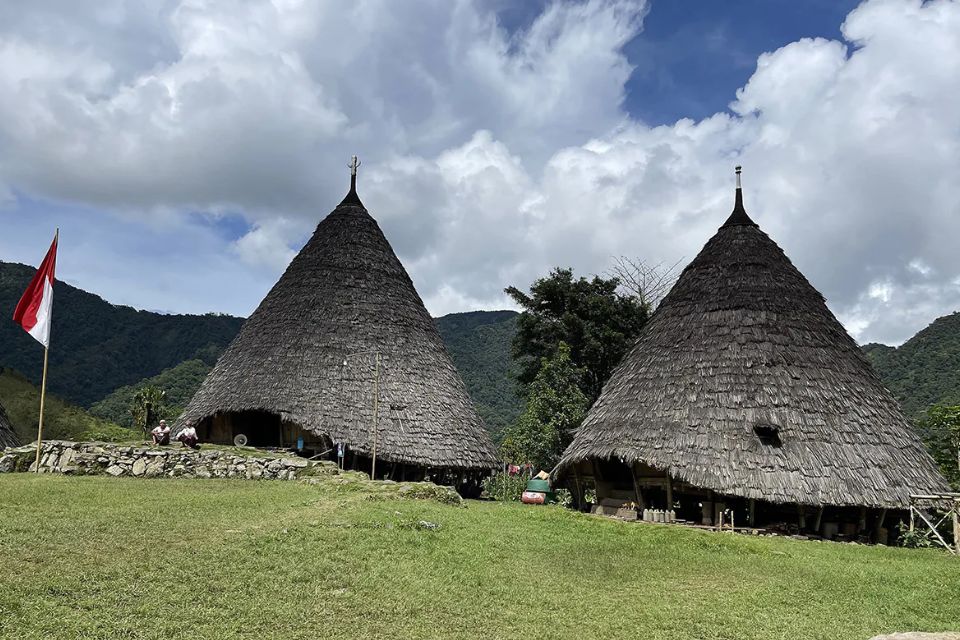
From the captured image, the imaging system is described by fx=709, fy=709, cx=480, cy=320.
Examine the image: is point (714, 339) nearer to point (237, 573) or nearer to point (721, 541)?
point (721, 541)

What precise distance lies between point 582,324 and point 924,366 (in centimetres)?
2170

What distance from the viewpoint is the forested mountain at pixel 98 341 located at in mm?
49312

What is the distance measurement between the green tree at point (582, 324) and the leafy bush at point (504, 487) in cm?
540

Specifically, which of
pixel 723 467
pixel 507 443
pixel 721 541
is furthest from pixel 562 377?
pixel 721 541

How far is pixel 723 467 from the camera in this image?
50.3 ft

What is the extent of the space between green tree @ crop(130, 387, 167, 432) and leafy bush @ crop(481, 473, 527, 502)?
22.1 m

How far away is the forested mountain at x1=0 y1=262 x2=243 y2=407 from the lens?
4931 centimetres

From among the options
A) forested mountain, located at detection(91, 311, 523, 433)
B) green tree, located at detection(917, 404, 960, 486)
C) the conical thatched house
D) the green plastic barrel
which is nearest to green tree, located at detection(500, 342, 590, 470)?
the conical thatched house

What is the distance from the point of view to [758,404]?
16.4 m

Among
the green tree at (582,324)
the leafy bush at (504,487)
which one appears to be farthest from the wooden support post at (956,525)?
the green tree at (582,324)

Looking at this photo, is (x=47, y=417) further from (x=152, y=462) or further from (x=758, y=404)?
(x=758, y=404)

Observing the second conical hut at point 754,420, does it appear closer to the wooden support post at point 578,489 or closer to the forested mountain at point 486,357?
the wooden support post at point 578,489

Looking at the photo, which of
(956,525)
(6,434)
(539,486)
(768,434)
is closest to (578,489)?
(539,486)

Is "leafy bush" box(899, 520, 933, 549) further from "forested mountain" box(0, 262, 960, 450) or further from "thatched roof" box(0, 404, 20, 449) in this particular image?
"thatched roof" box(0, 404, 20, 449)
